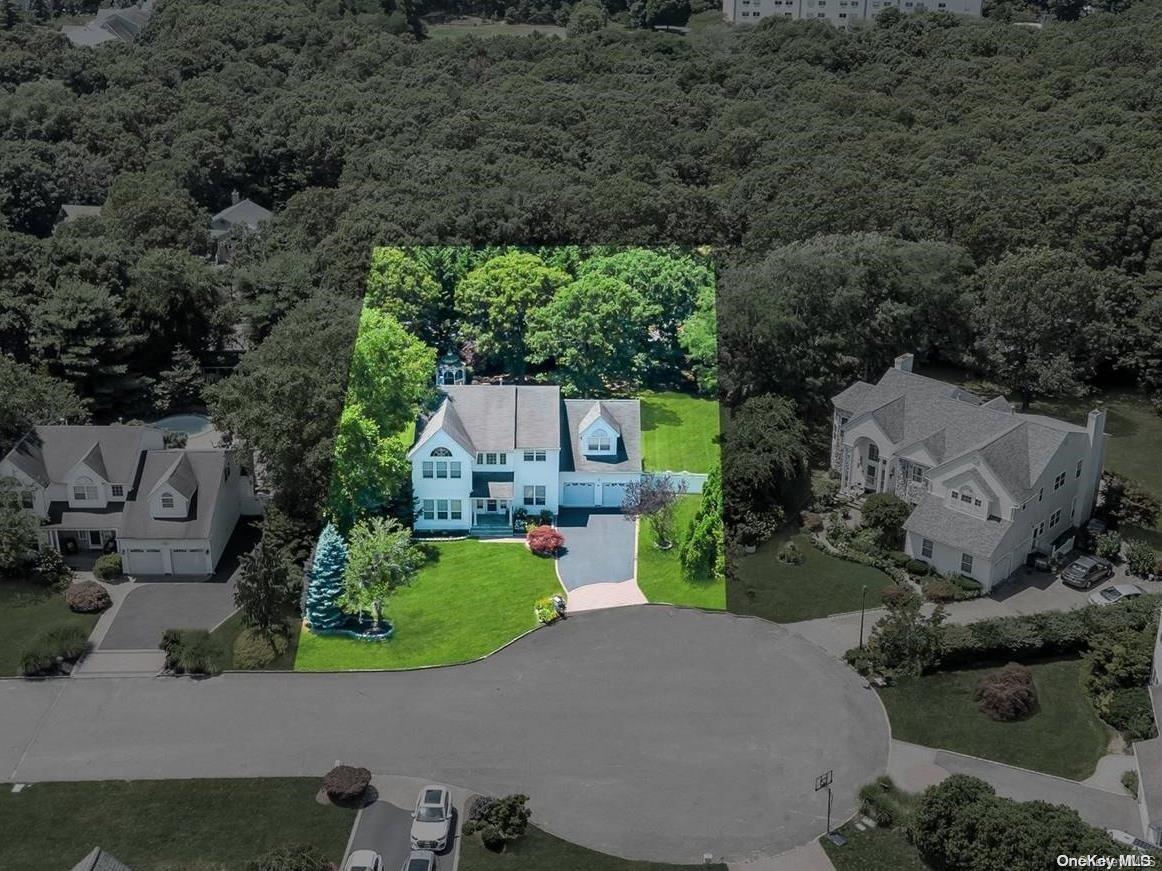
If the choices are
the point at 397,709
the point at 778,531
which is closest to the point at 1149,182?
the point at 778,531

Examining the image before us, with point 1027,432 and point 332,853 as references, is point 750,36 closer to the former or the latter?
point 1027,432

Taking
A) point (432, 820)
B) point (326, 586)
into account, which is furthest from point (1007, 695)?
point (326, 586)

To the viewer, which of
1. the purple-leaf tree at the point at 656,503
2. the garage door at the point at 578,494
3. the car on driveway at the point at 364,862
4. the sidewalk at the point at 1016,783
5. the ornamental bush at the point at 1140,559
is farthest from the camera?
the garage door at the point at 578,494

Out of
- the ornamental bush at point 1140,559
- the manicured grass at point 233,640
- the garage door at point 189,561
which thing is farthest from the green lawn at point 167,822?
the ornamental bush at point 1140,559

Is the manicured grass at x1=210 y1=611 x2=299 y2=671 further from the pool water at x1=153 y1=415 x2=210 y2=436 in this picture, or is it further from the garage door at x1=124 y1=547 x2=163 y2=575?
the pool water at x1=153 y1=415 x2=210 y2=436

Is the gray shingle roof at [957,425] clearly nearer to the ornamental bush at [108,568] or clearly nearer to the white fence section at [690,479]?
the white fence section at [690,479]
